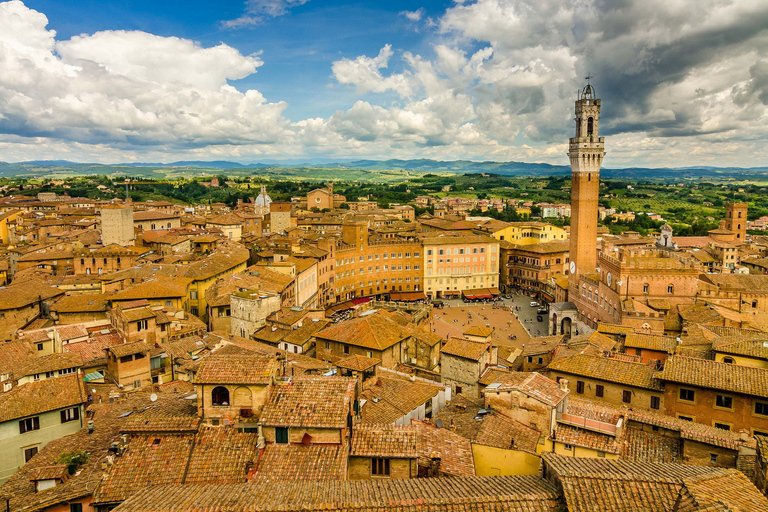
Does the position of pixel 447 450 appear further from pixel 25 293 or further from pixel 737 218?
pixel 737 218

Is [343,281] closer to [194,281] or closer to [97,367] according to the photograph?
[194,281]

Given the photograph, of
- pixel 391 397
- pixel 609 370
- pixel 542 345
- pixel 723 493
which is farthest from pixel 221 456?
pixel 542 345

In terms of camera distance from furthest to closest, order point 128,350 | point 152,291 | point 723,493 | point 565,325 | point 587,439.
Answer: point 565,325 < point 152,291 < point 128,350 < point 587,439 < point 723,493

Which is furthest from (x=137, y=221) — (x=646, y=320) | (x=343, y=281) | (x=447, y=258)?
(x=646, y=320)

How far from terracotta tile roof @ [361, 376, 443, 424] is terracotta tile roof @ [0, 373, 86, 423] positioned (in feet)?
38.8

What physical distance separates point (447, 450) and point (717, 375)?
13521mm

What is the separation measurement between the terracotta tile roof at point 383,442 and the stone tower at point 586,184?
6010cm

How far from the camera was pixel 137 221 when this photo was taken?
8644 centimetres

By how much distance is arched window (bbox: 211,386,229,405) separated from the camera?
1554 centimetres

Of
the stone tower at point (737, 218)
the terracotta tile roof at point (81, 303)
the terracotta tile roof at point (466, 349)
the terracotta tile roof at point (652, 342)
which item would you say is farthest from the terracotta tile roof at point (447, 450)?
the stone tower at point (737, 218)

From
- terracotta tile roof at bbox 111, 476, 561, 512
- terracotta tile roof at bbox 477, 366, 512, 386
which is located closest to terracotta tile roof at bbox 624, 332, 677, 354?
terracotta tile roof at bbox 477, 366, 512, 386

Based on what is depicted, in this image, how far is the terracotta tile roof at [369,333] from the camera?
32.8m

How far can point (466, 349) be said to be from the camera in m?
29.5

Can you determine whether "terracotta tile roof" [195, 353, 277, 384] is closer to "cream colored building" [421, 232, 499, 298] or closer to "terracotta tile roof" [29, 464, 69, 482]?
"terracotta tile roof" [29, 464, 69, 482]
